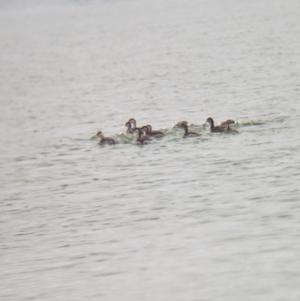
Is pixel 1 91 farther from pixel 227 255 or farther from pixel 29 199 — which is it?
pixel 227 255

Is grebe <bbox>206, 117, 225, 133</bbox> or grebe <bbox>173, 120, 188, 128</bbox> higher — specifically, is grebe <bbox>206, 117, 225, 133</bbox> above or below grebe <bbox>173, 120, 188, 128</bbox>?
below

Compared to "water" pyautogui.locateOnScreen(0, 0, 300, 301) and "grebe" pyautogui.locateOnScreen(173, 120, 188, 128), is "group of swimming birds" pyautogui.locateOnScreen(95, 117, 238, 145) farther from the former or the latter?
"water" pyautogui.locateOnScreen(0, 0, 300, 301)

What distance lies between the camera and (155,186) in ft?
69.5

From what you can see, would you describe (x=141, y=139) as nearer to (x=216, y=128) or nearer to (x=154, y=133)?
(x=154, y=133)

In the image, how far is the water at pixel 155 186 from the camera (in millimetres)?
14969

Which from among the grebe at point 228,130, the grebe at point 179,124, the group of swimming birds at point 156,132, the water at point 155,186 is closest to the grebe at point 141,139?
the group of swimming birds at point 156,132

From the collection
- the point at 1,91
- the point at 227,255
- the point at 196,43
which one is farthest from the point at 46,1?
the point at 227,255

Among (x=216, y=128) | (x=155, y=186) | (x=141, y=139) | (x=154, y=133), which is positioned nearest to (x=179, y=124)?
(x=154, y=133)

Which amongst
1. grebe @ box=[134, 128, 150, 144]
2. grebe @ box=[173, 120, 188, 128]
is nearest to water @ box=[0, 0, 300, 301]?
grebe @ box=[134, 128, 150, 144]

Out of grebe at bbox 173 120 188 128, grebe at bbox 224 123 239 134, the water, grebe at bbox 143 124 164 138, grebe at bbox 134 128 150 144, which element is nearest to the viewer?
the water

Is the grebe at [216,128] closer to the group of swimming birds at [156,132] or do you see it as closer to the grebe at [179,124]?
the group of swimming birds at [156,132]

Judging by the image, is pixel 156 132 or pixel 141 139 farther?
pixel 156 132

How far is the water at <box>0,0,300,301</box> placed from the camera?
14969 mm

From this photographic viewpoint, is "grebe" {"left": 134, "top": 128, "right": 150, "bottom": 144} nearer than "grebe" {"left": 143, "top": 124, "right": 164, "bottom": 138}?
Yes
